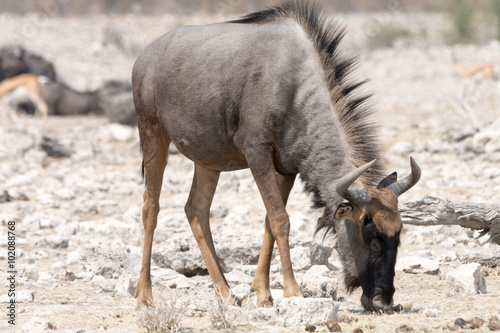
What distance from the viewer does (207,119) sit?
6168 mm

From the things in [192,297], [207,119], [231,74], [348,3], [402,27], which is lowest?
[192,297]

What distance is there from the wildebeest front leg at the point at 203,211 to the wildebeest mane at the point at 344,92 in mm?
1224

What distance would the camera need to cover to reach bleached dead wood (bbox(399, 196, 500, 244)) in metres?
6.98

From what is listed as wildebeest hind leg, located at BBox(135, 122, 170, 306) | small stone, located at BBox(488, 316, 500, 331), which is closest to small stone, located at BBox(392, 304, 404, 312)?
small stone, located at BBox(488, 316, 500, 331)

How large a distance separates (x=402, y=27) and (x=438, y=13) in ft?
20.1

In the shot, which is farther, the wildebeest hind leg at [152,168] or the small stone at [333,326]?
the wildebeest hind leg at [152,168]

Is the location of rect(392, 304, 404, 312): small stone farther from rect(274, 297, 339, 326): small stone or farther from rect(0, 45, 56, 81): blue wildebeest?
A: rect(0, 45, 56, 81): blue wildebeest

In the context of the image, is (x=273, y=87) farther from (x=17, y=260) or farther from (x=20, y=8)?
(x=20, y=8)

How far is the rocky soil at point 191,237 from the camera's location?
5488 mm

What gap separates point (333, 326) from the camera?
497 centimetres

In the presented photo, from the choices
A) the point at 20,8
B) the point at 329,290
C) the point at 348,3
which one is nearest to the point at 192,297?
the point at 329,290

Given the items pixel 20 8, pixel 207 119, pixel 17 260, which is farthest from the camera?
pixel 20 8

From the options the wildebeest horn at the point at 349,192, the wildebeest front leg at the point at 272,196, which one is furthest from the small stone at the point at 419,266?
the wildebeest horn at the point at 349,192

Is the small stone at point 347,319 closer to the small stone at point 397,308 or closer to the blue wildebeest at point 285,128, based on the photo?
the blue wildebeest at point 285,128
